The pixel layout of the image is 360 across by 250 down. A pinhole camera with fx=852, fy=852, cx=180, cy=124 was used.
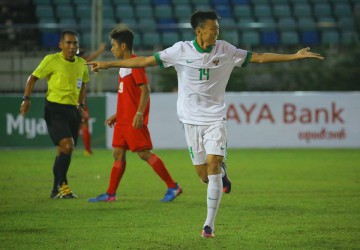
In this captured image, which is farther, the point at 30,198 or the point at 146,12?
the point at 146,12

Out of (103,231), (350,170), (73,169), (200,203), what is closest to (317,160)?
(350,170)

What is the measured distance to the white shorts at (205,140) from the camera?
7.73 m

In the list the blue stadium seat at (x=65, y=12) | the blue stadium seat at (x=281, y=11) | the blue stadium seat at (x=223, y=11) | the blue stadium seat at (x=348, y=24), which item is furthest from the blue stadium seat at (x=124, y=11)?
the blue stadium seat at (x=348, y=24)

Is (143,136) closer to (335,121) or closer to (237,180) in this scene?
(237,180)

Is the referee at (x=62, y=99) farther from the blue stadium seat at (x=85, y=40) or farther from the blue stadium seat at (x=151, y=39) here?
the blue stadium seat at (x=151, y=39)

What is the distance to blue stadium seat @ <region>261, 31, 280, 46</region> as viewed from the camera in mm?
24438

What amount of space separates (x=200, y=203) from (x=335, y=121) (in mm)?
10677

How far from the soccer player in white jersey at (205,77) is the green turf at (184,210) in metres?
0.77

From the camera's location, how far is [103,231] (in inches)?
315

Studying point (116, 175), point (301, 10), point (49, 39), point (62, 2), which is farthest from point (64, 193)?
point (301, 10)

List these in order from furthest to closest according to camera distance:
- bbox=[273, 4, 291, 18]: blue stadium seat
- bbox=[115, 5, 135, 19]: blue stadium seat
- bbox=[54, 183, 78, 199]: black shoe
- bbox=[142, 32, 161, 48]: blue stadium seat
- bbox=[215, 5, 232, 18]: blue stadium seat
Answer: bbox=[273, 4, 291, 18]: blue stadium seat < bbox=[215, 5, 232, 18]: blue stadium seat < bbox=[115, 5, 135, 19]: blue stadium seat < bbox=[142, 32, 161, 48]: blue stadium seat < bbox=[54, 183, 78, 199]: black shoe

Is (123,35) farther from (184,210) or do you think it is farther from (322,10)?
(322,10)

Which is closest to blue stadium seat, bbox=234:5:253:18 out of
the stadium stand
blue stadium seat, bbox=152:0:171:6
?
the stadium stand

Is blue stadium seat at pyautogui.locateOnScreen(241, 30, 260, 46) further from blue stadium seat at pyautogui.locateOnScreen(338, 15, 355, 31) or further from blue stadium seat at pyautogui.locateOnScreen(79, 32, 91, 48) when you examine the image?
blue stadium seat at pyautogui.locateOnScreen(79, 32, 91, 48)
